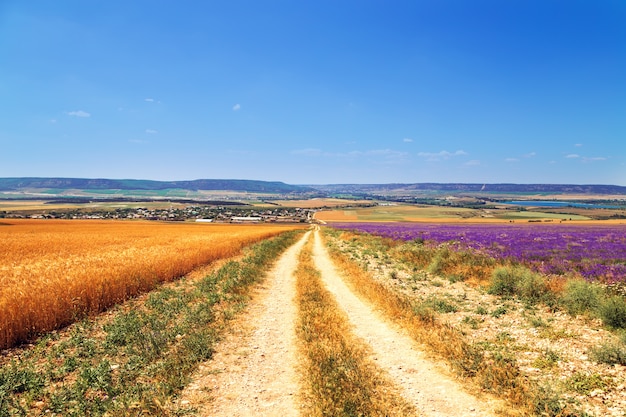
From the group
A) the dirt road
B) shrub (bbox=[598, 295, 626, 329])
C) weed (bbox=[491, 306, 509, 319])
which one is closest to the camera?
the dirt road

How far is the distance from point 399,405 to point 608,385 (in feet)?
15.1

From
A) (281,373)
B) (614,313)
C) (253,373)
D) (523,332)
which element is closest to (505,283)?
(614,313)

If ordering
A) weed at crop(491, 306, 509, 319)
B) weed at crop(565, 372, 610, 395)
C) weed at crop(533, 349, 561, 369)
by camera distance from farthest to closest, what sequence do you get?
weed at crop(491, 306, 509, 319) < weed at crop(533, 349, 561, 369) < weed at crop(565, 372, 610, 395)

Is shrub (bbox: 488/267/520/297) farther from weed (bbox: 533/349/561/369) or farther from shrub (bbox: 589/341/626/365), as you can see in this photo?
shrub (bbox: 589/341/626/365)

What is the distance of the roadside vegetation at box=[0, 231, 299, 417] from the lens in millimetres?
6410

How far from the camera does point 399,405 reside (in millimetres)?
6273

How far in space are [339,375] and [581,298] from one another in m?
10.3

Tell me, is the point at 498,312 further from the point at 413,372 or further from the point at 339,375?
the point at 339,375

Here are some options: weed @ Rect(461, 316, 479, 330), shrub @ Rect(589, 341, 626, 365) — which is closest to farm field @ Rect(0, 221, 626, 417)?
shrub @ Rect(589, 341, 626, 365)

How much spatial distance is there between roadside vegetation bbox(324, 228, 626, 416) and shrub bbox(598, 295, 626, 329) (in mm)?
26

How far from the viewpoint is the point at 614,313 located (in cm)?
1009

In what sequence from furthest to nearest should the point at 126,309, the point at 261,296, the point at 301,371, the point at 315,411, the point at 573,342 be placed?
the point at 261,296
the point at 126,309
the point at 573,342
the point at 301,371
the point at 315,411

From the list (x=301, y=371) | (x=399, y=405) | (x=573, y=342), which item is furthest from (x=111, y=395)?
(x=573, y=342)

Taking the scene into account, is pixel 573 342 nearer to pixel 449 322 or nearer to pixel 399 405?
pixel 449 322
